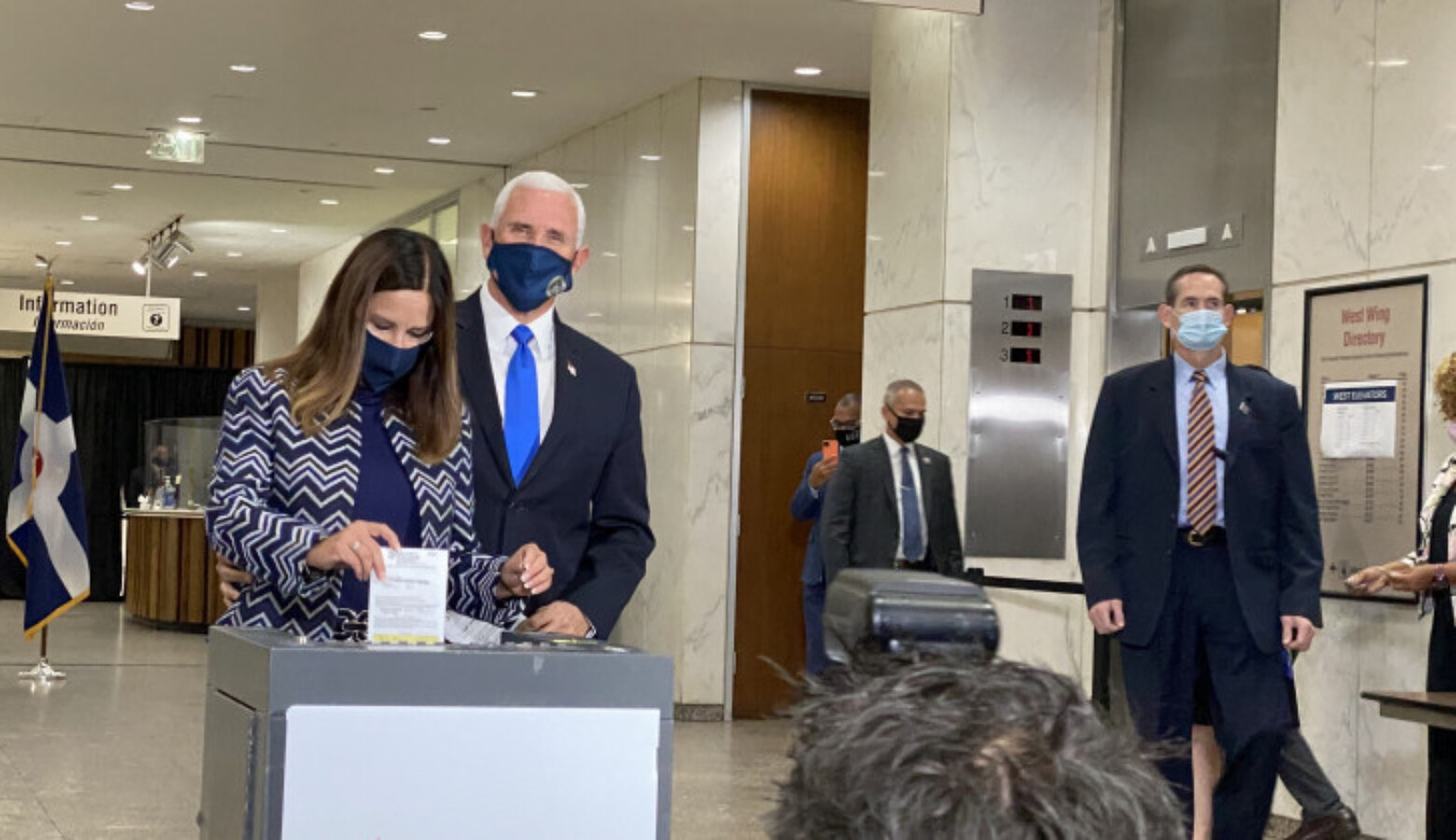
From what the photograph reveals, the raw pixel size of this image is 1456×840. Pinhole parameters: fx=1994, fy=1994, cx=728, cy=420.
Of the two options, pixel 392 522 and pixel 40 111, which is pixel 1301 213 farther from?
pixel 40 111

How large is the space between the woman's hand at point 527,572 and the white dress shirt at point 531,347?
47cm

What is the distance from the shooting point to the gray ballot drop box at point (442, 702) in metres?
2.05

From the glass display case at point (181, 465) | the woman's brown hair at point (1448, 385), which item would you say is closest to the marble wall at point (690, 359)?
the woman's brown hair at point (1448, 385)

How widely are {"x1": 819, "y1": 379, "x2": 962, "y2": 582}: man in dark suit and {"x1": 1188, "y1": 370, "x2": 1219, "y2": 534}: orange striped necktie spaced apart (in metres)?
3.01

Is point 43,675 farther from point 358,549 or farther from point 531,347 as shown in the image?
point 358,549

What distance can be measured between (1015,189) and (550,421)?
5.86 metres

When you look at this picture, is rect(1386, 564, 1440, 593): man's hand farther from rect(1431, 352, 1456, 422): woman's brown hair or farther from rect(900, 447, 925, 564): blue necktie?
rect(900, 447, 925, 564): blue necktie

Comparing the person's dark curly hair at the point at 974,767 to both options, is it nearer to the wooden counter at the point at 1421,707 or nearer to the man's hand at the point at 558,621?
the man's hand at the point at 558,621

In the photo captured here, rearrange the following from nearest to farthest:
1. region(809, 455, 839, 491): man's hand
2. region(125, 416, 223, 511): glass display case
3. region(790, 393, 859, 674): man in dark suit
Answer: region(790, 393, 859, 674): man in dark suit → region(809, 455, 839, 491): man's hand → region(125, 416, 223, 511): glass display case

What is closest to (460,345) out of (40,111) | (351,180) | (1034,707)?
(1034,707)

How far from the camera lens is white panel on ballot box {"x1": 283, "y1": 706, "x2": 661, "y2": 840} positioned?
2061 millimetres

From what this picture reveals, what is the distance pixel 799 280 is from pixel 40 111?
5.52m

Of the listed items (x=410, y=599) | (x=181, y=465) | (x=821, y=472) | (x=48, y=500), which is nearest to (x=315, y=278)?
(x=181, y=465)

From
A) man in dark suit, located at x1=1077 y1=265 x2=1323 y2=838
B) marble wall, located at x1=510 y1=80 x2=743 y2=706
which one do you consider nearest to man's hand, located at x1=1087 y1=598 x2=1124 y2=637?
man in dark suit, located at x1=1077 y1=265 x2=1323 y2=838
